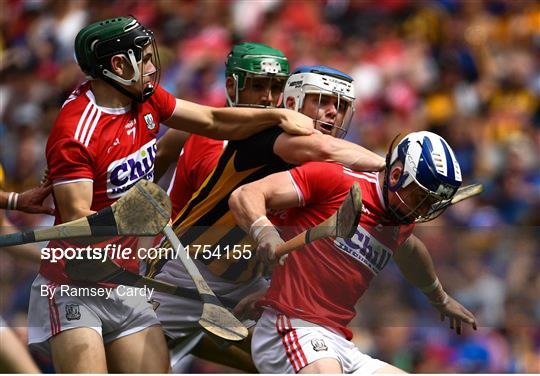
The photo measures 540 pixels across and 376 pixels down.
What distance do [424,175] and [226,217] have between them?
40.0 inches

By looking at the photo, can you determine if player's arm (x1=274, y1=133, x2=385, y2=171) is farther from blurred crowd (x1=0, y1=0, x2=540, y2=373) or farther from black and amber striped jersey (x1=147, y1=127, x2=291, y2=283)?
blurred crowd (x1=0, y1=0, x2=540, y2=373)

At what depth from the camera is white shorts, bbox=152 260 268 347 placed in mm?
5652

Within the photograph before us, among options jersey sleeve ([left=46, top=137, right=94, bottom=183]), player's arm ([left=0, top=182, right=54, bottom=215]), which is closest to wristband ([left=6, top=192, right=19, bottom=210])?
player's arm ([left=0, top=182, right=54, bottom=215])

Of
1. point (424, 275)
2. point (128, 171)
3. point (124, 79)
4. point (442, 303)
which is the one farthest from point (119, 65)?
point (442, 303)

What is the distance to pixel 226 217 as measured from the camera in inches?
227

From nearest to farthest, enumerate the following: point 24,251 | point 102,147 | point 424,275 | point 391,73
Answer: point 102,147 → point 24,251 → point 424,275 → point 391,73

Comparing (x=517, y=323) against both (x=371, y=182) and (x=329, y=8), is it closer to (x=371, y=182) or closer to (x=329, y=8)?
(x=371, y=182)

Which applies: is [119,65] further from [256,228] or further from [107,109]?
[256,228]

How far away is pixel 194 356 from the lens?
616 centimetres

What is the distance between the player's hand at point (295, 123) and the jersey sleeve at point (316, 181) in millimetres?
178

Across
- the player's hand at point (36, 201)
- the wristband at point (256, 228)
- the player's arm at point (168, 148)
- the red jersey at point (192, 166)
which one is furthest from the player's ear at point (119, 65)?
the red jersey at point (192, 166)

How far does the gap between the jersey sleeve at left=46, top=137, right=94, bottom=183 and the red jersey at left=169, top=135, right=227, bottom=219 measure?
115 cm

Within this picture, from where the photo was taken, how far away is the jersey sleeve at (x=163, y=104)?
18.1ft

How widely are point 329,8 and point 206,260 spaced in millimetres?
7315
